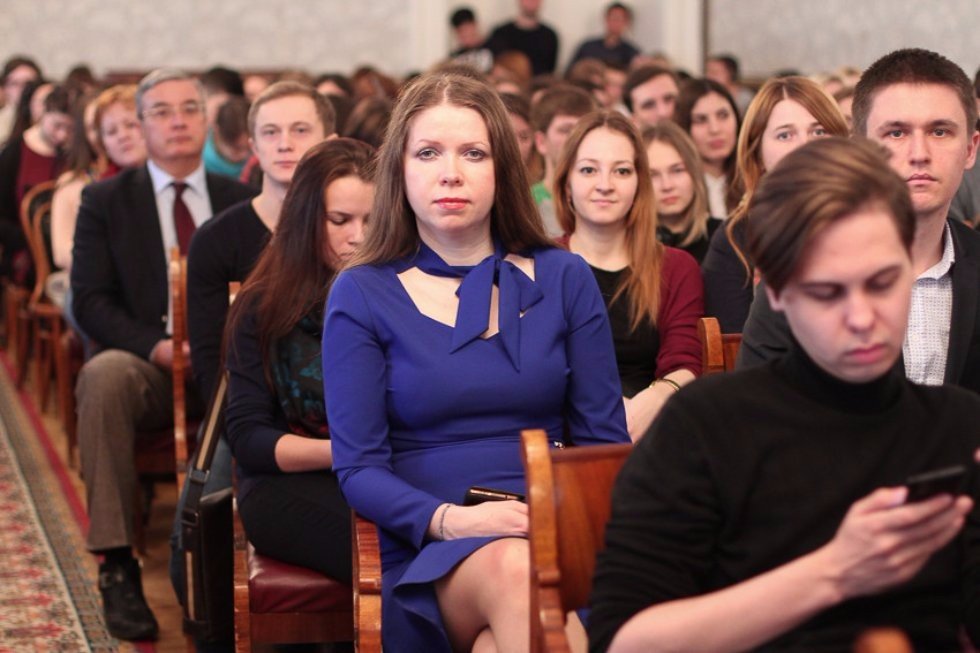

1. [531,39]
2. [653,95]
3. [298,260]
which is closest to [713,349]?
[298,260]

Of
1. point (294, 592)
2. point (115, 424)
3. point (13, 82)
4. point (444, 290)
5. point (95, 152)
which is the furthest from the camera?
point (13, 82)

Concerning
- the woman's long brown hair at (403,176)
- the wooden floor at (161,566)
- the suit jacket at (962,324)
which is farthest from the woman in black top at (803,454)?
the wooden floor at (161,566)

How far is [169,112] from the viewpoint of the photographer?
4.90m

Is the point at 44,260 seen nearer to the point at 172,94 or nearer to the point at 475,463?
the point at 172,94

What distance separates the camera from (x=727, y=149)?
18.2 feet

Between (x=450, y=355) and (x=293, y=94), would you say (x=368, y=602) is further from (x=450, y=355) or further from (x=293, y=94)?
(x=293, y=94)

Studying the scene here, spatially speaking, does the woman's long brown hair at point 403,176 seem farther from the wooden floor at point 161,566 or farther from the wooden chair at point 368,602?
the wooden floor at point 161,566

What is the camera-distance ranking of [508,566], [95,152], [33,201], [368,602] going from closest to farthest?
[508,566], [368,602], [95,152], [33,201]

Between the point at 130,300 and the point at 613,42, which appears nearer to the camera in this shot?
the point at 130,300

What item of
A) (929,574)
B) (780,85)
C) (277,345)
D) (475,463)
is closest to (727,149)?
(780,85)

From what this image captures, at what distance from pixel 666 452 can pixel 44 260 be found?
16.7 ft

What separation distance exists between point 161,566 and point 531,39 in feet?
28.3

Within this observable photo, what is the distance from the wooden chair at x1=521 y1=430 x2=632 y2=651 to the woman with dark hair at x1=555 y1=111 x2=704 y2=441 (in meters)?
1.44

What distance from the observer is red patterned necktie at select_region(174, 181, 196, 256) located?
15.3 feet
